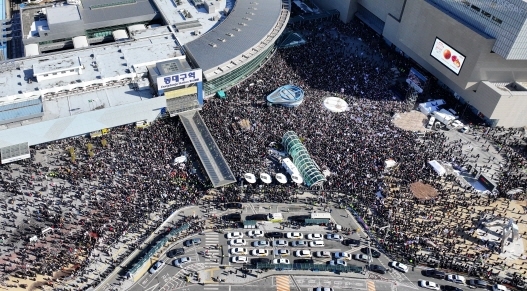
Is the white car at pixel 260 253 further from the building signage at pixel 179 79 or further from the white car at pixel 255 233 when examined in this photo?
the building signage at pixel 179 79

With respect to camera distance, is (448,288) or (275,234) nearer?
(448,288)

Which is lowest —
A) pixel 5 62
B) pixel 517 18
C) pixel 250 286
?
pixel 250 286

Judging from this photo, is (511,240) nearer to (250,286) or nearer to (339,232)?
(339,232)

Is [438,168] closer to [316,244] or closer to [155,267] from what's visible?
[316,244]

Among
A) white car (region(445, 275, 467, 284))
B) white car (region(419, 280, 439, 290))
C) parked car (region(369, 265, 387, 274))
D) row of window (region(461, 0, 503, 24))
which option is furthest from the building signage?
white car (region(445, 275, 467, 284))

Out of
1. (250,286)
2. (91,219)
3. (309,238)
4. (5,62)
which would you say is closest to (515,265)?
(309,238)

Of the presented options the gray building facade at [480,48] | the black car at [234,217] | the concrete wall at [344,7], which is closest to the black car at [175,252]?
the black car at [234,217]

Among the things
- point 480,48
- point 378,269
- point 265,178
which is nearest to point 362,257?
point 378,269
